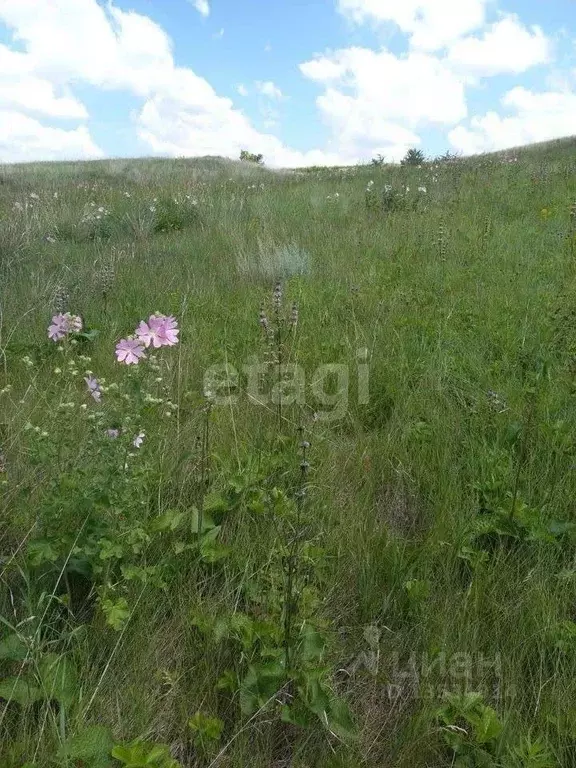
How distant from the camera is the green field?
1.34 m

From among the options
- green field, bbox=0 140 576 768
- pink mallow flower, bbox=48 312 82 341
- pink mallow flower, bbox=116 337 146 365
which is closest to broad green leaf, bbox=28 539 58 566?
green field, bbox=0 140 576 768

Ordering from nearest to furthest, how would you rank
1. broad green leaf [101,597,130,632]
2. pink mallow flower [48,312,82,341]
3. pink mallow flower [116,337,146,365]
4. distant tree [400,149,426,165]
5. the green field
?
the green field < broad green leaf [101,597,130,632] < pink mallow flower [116,337,146,365] < pink mallow flower [48,312,82,341] < distant tree [400,149,426,165]

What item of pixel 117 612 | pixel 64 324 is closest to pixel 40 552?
pixel 117 612

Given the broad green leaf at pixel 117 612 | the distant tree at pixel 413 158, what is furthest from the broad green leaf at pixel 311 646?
the distant tree at pixel 413 158

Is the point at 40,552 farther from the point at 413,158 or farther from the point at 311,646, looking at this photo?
the point at 413,158

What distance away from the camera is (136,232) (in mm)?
6590

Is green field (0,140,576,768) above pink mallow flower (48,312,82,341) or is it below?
below

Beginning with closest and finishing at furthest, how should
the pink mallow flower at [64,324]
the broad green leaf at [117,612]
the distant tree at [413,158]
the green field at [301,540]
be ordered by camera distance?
the green field at [301,540] < the broad green leaf at [117,612] < the pink mallow flower at [64,324] < the distant tree at [413,158]

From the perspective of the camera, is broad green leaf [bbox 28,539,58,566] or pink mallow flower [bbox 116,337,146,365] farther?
pink mallow flower [bbox 116,337,146,365]

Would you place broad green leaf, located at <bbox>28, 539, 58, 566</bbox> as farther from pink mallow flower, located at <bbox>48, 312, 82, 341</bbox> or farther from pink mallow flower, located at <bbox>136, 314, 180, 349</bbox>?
pink mallow flower, located at <bbox>48, 312, 82, 341</bbox>

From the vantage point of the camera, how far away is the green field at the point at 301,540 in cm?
134

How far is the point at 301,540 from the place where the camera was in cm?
181

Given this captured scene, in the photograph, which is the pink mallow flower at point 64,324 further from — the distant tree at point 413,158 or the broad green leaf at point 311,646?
the distant tree at point 413,158

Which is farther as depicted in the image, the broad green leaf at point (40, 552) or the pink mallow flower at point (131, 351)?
the pink mallow flower at point (131, 351)
